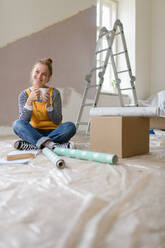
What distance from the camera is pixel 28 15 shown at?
2.50 meters

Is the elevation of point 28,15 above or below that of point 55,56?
above

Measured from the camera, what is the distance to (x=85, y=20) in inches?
118

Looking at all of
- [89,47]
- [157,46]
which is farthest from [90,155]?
[157,46]

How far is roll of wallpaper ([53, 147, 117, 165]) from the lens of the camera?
103 centimetres

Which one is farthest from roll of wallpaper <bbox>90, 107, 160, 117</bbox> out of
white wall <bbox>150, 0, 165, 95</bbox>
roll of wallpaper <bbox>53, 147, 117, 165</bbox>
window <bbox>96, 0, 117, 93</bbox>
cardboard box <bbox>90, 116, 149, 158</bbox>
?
white wall <bbox>150, 0, 165, 95</bbox>

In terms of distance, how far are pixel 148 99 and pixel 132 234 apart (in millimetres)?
3542

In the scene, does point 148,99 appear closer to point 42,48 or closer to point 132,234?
point 42,48

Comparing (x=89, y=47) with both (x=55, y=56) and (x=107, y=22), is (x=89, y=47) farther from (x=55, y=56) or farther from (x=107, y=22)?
(x=107, y=22)

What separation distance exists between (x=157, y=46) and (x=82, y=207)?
12.7ft

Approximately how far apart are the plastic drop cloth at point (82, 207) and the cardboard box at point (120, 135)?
0.30 m

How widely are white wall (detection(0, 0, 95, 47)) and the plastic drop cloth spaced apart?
6.42 feet

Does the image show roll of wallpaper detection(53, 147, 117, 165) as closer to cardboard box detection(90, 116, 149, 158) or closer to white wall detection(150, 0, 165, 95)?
cardboard box detection(90, 116, 149, 158)

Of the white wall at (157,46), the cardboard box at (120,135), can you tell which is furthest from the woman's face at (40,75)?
the white wall at (157,46)

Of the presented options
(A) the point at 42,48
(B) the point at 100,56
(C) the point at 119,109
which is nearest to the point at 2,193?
(C) the point at 119,109
